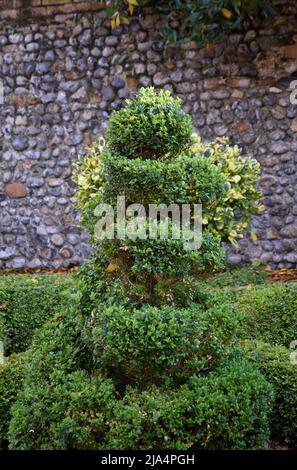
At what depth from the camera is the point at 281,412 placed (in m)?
4.07

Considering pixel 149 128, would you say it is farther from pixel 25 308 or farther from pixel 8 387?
pixel 25 308

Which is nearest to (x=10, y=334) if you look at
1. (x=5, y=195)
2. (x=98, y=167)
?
(x=98, y=167)

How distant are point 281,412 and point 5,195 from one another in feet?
17.9

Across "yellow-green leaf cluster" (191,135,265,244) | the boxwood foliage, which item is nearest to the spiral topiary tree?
the boxwood foliage

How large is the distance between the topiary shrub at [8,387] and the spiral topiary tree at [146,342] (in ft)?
1.71

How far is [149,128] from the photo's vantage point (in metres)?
3.68

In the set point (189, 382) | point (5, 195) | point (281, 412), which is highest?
point (5, 195)

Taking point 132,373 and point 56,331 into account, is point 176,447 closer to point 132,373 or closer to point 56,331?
point 132,373

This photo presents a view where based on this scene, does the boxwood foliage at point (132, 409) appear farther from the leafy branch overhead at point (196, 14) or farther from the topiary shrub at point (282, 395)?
the leafy branch overhead at point (196, 14)

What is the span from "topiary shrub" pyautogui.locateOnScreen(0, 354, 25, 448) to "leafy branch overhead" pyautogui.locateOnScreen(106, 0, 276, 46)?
4608 mm

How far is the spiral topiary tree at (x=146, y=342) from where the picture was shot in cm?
320

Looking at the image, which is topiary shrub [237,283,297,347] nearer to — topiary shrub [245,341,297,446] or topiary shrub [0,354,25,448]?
topiary shrub [245,341,297,446]

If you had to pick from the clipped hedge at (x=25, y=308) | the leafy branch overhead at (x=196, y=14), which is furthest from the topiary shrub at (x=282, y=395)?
the leafy branch overhead at (x=196, y=14)

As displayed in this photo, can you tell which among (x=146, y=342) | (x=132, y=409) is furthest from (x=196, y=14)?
(x=132, y=409)
